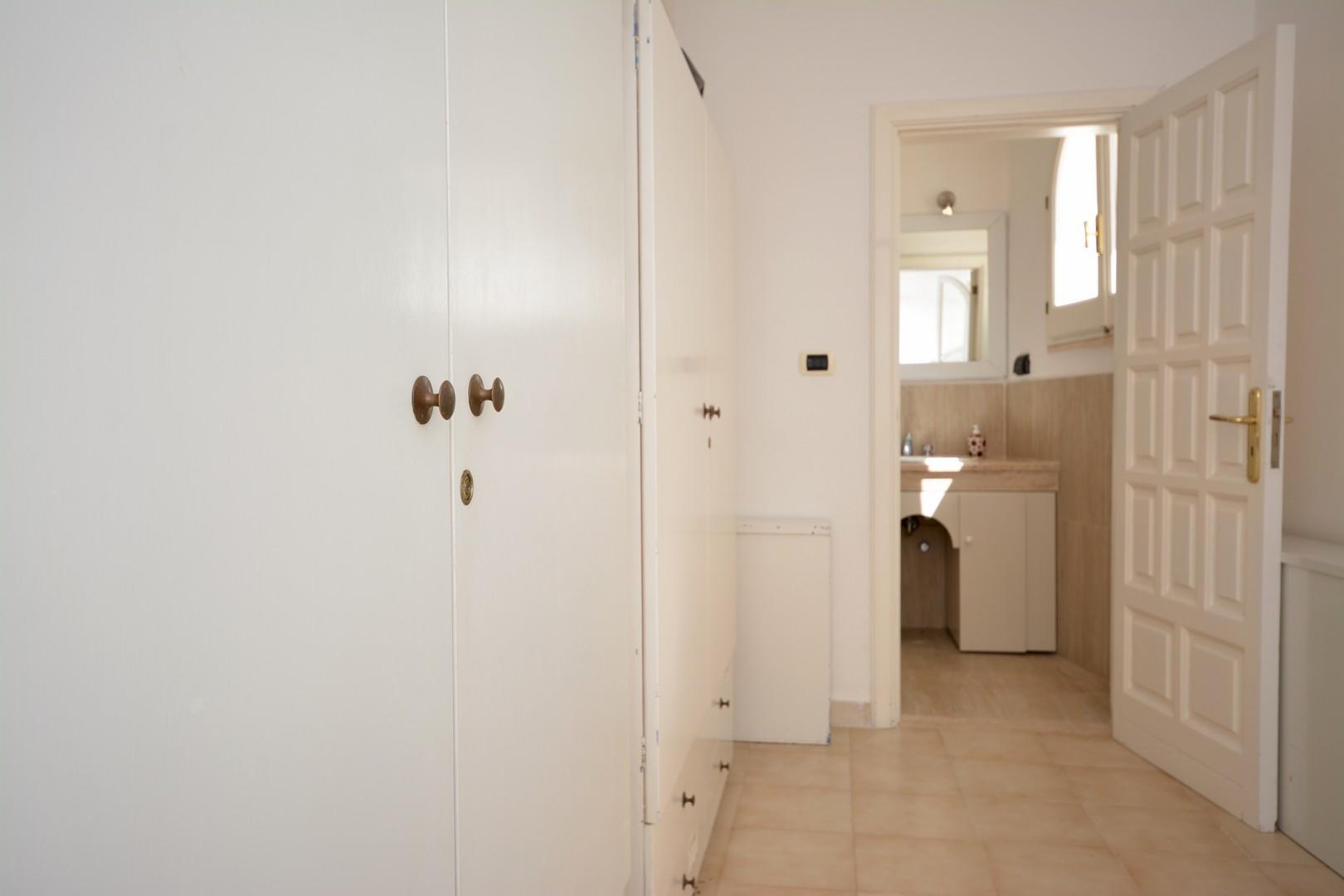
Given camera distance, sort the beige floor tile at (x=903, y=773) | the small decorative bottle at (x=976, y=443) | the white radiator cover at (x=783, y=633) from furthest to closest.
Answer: the small decorative bottle at (x=976, y=443) < the white radiator cover at (x=783, y=633) < the beige floor tile at (x=903, y=773)

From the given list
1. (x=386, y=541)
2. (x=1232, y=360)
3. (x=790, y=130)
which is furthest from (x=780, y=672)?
(x=386, y=541)

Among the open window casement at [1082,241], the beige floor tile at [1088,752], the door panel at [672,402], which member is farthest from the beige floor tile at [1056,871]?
the open window casement at [1082,241]

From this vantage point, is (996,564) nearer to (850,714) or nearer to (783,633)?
(850,714)

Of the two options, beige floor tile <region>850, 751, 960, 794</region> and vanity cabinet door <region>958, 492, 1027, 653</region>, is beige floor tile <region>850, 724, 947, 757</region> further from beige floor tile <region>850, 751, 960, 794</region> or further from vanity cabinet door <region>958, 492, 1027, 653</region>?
vanity cabinet door <region>958, 492, 1027, 653</region>

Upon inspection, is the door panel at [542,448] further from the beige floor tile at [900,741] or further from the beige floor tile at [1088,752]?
the beige floor tile at [1088,752]

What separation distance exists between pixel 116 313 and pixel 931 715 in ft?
10.5

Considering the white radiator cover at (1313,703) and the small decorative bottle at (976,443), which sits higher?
the small decorative bottle at (976,443)

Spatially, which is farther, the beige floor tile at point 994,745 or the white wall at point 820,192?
the white wall at point 820,192

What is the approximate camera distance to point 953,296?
4695mm

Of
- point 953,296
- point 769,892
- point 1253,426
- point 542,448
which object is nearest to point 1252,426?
point 1253,426

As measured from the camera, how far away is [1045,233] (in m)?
4.27

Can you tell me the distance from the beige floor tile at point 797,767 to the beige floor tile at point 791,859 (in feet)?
1.14

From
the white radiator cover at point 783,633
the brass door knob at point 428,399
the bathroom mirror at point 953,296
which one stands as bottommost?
the white radiator cover at point 783,633

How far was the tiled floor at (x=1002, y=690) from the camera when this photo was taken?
10.4ft
